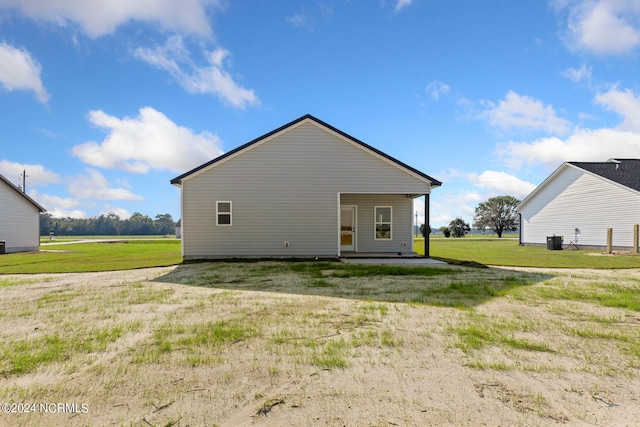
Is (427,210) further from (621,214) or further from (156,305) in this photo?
(621,214)

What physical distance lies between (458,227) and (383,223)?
1778 inches

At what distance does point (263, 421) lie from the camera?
2818 millimetres

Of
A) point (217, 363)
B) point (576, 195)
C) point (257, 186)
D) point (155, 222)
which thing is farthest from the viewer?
point (155, 222)

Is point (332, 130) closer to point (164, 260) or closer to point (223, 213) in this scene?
point (223, 213)

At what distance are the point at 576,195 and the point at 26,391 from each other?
99.0ft

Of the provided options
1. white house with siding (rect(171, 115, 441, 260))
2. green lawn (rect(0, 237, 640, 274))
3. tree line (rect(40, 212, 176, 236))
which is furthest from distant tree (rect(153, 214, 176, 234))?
white house with siding (rect(171, 115, 441, 260))

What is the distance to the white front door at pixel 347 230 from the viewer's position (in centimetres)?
1750

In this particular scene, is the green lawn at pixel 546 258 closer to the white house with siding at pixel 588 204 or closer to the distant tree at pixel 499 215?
the white house with siding at pixel 588 204

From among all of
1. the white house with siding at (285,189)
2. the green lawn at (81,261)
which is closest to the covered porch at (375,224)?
the white house with siding at (285,189)

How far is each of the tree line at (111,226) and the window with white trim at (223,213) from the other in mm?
100632

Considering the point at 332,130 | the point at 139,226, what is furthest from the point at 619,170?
the point at 139,226

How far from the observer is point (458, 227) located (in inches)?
2285

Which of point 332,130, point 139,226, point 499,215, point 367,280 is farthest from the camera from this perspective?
point 139,226

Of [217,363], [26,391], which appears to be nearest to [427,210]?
[217,363]
